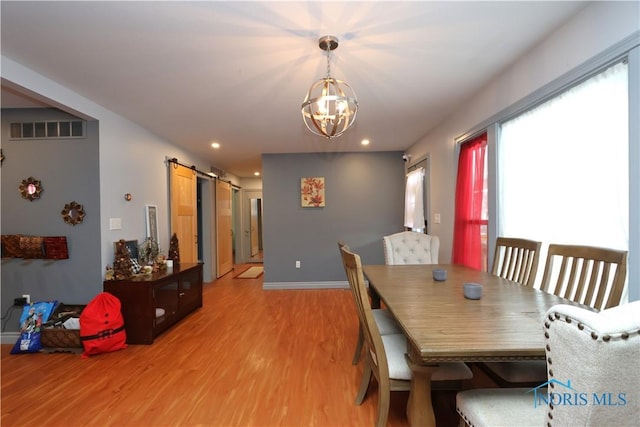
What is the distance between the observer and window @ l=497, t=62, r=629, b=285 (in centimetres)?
154

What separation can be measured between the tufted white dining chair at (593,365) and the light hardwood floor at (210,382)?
128 centimetres

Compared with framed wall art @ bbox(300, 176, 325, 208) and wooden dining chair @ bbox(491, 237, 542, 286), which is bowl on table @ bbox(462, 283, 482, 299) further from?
framed wall art @ bbox(300, 176, 325, 208)

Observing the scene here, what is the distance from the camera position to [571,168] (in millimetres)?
1845

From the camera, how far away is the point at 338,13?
1641 millimetres

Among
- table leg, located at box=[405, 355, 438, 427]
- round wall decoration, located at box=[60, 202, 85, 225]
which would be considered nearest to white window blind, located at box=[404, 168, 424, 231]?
table leg, located at box=[405, 355, 438, 427]

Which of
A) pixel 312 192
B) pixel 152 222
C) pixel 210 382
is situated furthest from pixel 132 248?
pixel 312 192

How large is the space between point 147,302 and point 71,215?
3.70 feet

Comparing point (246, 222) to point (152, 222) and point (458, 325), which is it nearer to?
point (152, 222)

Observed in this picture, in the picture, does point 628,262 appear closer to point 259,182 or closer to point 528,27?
point 528,27

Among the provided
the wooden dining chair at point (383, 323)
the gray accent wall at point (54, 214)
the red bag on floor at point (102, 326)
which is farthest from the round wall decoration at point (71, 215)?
the wooden dining chair at point (383, 323)

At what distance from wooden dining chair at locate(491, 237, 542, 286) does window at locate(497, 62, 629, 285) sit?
0.60 ft

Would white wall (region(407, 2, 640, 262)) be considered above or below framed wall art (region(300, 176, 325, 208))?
above

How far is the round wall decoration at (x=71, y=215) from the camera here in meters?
2.84

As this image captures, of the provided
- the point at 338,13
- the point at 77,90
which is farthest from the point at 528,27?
the point at 77,90
